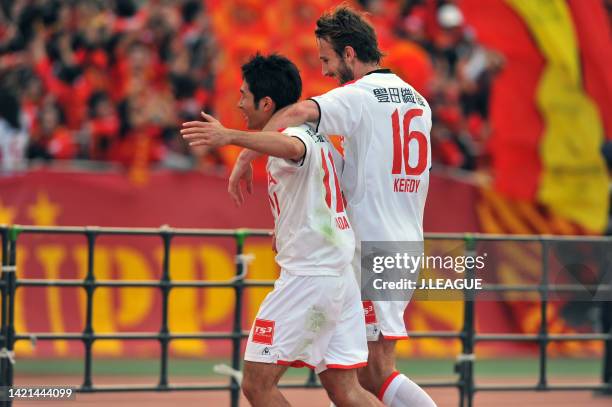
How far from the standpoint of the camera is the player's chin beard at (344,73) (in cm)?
707

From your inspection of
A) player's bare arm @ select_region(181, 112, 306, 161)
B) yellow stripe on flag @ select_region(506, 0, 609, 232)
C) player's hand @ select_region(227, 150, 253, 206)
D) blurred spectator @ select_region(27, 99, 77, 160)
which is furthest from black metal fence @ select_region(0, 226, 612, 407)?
blurred spectator @ select_region(27, 99, 77, 160)

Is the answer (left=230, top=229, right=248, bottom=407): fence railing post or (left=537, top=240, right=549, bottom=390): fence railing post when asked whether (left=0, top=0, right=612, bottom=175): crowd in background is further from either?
(left=537, top=240, right=549, bottom=390): fence railing post

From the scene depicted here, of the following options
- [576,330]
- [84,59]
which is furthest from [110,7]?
[576,330]

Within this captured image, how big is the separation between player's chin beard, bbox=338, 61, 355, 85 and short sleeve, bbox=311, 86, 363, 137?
0.56ft

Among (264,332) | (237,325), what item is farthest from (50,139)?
(264,332)

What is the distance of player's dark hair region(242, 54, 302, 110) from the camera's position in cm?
688

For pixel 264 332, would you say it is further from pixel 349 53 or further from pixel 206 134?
pixel 349 53

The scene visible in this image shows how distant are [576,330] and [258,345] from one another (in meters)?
6.07

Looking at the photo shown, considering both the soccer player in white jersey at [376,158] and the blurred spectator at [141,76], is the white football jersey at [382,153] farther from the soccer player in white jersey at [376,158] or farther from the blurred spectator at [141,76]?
the blurred spectator at [141,76]

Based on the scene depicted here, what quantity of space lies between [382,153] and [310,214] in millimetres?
591

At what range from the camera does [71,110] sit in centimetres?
1437

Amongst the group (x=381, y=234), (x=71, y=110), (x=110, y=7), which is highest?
(x=110, y=7)

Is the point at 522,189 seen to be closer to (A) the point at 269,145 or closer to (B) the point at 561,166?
(B) the point at 561,166

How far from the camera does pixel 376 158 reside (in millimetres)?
6992
